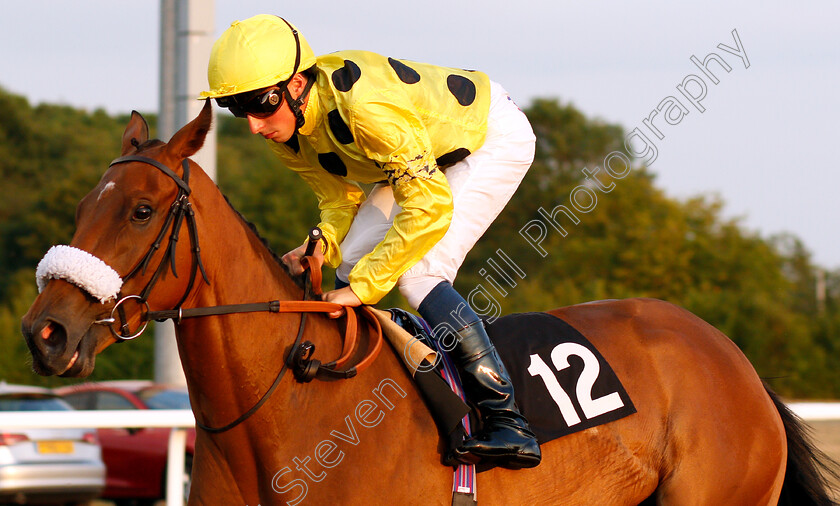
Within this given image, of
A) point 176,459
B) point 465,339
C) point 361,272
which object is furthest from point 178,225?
point 176,459

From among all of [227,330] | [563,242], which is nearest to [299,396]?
[227,330]

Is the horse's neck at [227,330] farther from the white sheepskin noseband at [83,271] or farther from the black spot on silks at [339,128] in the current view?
the black spot on silks at [339,128]

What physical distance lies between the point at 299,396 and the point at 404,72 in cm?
112

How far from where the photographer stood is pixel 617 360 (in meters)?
3.17

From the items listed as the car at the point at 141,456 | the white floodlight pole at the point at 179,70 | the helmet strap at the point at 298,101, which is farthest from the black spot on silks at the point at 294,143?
the car at the point at 141,456

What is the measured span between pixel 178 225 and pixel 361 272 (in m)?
0.61

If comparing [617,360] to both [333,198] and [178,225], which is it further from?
[178,225]

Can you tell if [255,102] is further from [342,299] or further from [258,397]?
[258,397]

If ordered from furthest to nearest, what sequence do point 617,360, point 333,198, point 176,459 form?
point 176,459 → point 333,198 → point 617,360

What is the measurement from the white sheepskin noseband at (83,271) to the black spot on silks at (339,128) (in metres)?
0.92

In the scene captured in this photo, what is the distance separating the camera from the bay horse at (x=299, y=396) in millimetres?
2301

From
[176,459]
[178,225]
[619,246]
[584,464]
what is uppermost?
[178,225]

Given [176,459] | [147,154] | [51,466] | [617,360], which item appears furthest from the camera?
[51,466]

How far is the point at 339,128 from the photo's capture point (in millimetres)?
2875
